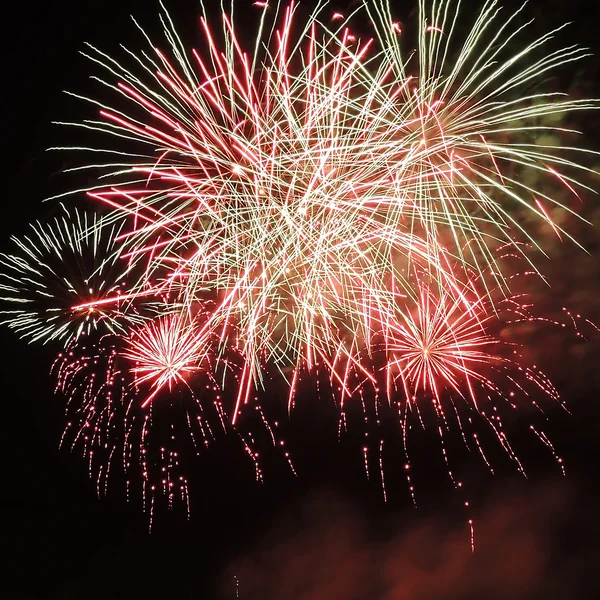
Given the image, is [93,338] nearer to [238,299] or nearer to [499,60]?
[238,299]

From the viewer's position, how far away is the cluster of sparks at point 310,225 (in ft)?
10.4

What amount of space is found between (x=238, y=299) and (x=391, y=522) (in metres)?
3.06

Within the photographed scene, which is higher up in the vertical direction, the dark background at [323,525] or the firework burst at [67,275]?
the firework burst at [67,275]

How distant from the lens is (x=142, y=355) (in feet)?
14.5

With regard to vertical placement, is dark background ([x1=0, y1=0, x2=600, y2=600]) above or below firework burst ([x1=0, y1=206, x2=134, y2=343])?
below

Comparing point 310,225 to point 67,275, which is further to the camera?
point 67,275

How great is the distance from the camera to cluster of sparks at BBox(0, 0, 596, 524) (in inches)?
125

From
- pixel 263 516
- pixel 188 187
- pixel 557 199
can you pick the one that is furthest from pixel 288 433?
pixel 557 199

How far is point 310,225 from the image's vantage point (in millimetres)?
3283

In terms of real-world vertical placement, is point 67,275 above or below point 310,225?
above

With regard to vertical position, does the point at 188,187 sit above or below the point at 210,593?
above

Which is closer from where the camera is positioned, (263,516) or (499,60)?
(499,60)

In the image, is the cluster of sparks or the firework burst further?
the firework burst

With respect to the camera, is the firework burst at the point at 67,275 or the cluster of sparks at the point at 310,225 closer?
the cluster of sparks at the point at 310,225
